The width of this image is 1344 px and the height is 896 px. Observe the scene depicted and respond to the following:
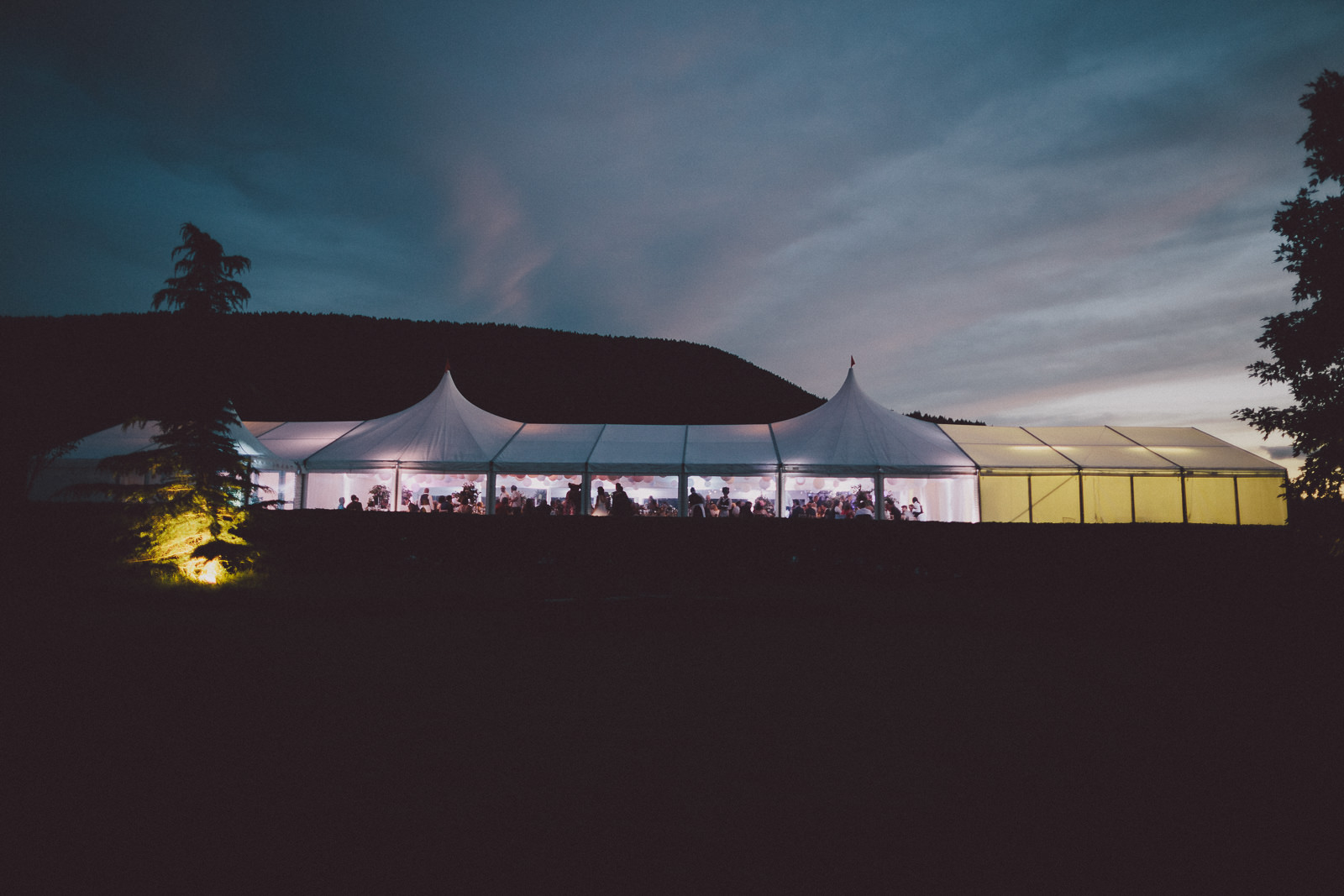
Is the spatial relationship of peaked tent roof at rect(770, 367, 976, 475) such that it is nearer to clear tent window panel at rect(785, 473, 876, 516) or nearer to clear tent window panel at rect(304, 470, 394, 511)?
clear tent window panel at rect(785, 473, 876, 516)

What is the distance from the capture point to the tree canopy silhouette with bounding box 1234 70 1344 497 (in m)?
9.47

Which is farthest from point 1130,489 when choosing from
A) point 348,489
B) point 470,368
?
point 470,368

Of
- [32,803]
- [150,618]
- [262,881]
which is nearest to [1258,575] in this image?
[262,881]

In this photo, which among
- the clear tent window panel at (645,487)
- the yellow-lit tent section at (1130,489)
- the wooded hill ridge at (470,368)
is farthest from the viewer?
the wooded hill ridge at (470,368)

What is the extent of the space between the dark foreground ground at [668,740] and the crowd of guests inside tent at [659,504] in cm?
536

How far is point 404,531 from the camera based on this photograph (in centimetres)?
955

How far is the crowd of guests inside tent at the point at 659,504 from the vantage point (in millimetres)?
13430

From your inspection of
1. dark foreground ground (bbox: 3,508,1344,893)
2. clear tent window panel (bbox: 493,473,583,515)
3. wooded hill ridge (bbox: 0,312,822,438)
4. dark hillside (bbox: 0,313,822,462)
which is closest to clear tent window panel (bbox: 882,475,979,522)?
dark foreground ground (bbox: 3,508,1344,893)

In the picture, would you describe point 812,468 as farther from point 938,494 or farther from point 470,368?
point 470,368

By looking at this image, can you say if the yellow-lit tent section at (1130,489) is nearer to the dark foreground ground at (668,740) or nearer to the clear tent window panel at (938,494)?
the clear tent window panel at (938,494)

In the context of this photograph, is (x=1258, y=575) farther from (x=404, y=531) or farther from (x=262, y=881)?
(x=404, y=531)

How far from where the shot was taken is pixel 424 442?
1402 cm

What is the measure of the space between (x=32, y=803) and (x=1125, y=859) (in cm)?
427

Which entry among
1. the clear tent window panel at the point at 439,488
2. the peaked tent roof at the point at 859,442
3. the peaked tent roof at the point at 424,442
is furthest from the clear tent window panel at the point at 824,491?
the clear tent window panel at the point at 439,488
